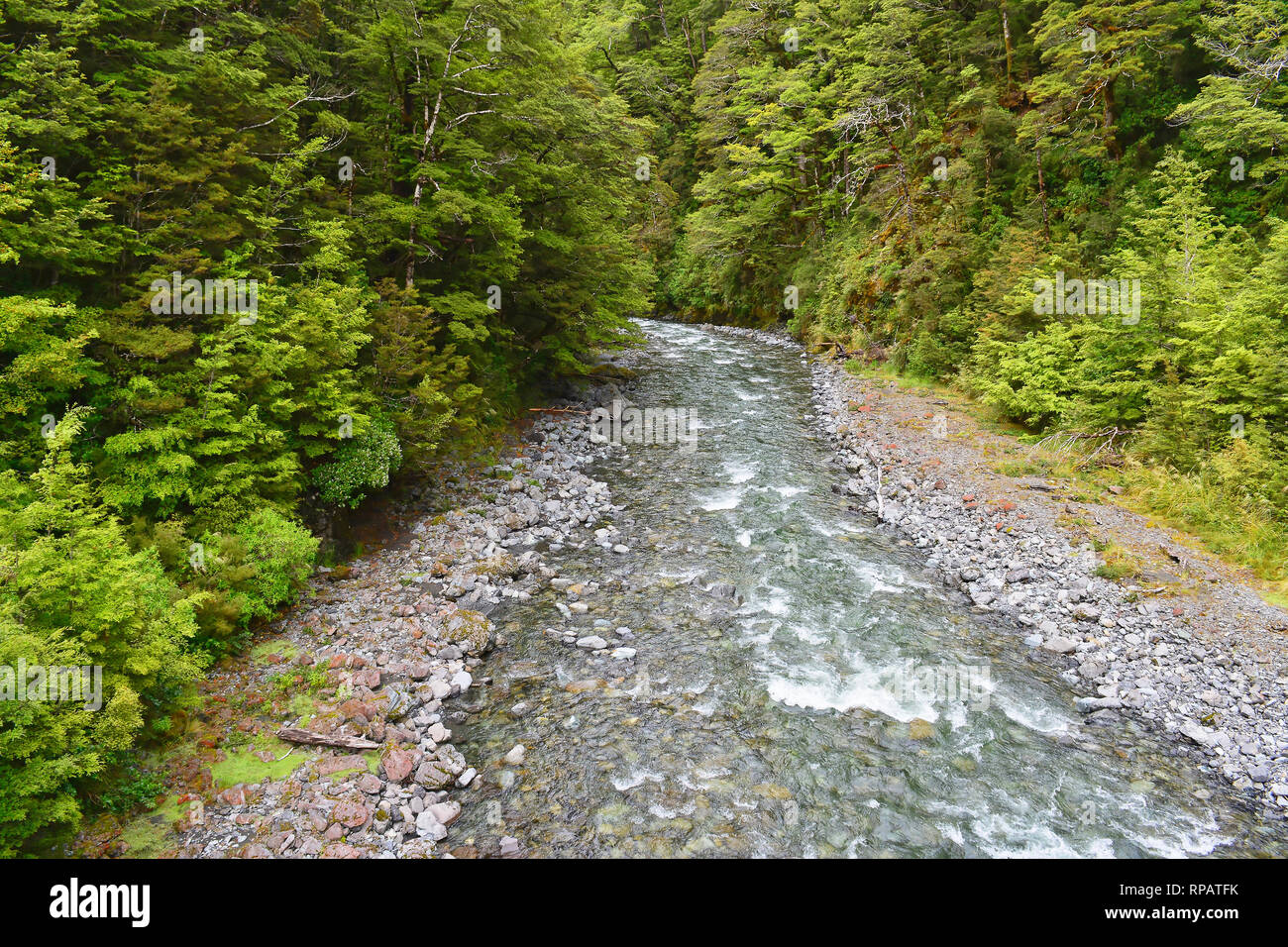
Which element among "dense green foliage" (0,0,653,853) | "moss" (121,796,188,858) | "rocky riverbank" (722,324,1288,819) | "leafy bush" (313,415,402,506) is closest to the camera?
"moss" (121,796,188,858)

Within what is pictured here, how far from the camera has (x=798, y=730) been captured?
714cm

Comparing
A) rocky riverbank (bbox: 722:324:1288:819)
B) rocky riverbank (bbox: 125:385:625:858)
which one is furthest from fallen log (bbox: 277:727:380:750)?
rocky riverbank (bbox: 722:324:1288:819)

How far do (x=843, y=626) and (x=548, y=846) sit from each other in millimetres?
5324

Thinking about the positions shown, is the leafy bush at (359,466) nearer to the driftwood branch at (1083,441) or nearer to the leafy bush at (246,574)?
the leafy bush at (246,574)

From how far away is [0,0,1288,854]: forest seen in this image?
20.7 ft

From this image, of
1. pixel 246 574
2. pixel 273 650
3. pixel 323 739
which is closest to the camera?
pixel 323 739

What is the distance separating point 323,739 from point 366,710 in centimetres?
58

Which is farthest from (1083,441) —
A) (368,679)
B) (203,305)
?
(203,305)

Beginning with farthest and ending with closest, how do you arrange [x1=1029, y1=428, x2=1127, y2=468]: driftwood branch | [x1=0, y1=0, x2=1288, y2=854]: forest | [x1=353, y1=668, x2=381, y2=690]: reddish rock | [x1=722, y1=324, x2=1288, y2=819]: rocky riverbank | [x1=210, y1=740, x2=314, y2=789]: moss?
[x1=1029, y1=428, x2=1127, y2=468]: driftwood branch
[x1=353, y1=668, x2=381, y2=690]: reddish rock
[x1=722, y1=324, x2=1288, y2=819]: rocky riverbank
[x1=0, y1=0, x2=1288, y2=854]: forest
[x1=210, y1=740, x2=314, y2=789]: moss

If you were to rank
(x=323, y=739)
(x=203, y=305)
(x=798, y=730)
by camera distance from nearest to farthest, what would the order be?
1. (x=323, y=739)
2. (x=798, y=730)
3. (x=203, y=305)

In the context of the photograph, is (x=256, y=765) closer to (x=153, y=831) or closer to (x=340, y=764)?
(x=340, y=764)

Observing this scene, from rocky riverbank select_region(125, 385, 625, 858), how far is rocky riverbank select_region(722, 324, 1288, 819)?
7.19 m

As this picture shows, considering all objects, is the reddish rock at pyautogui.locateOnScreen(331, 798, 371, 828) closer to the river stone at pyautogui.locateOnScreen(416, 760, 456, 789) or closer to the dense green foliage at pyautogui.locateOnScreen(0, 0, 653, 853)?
the river stone at pyautogui.locateOnScreen(416, 760, 456, 789)

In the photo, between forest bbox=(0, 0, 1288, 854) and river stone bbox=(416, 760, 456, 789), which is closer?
river stone bbox=(416, 760, 456, 789)
